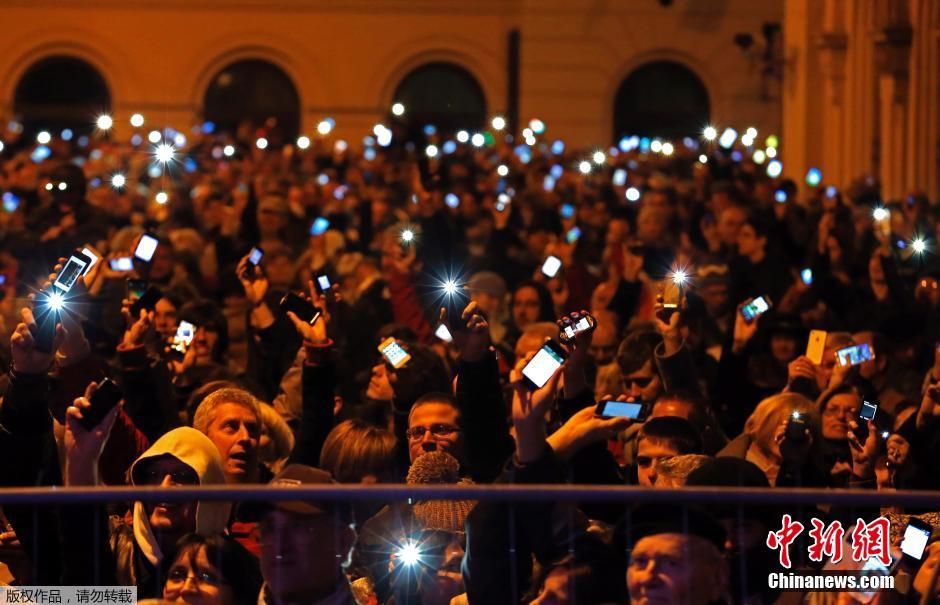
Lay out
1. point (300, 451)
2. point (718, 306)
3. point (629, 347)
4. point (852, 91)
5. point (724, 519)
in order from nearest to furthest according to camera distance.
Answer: point (724, 519) → point (300, 451) → point (629, 347) → point (718, 306) → point (852, 91)

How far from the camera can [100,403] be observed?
5727mm

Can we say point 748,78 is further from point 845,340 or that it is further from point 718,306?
point 845,340

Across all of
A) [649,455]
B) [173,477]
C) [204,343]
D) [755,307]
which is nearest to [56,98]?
[204,343]

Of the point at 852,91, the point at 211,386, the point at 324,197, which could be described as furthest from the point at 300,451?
the point at 852,91

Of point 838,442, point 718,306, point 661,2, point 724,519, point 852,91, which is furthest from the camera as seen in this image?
point 661,2

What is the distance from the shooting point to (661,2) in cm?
3512

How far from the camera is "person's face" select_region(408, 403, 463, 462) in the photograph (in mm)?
6953

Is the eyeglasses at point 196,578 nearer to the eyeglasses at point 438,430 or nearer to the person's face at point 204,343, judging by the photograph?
the eyeglasses at point 438,430

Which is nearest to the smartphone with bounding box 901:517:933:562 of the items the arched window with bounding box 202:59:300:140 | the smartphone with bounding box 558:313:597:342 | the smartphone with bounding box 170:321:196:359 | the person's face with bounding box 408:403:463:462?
the smartphone with bounding box 558:313:597:342

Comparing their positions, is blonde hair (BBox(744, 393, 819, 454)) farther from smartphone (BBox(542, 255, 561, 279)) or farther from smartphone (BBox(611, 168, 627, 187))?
smartphone (BBox(611, 168, 627, 187))

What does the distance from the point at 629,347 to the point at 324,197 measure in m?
11.7

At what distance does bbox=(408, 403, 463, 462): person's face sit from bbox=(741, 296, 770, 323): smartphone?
2.83m

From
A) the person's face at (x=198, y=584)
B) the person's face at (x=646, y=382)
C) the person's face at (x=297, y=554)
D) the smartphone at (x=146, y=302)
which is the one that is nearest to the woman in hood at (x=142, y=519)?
the person's face at (x=198, y=584)

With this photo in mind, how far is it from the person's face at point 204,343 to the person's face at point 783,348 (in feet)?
9.81
